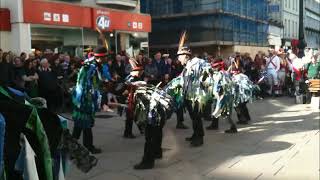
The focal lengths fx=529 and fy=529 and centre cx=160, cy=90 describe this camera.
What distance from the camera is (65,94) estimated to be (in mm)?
13969

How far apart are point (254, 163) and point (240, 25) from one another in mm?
29346

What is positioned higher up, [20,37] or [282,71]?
[20,37]

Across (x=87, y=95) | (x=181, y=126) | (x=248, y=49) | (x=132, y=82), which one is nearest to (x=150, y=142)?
(x=132, y=82)

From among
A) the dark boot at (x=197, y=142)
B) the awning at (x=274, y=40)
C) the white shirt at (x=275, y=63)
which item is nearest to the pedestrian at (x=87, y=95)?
the dark boot at (x=197, y=142)

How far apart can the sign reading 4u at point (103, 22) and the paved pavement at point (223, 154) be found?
964cm

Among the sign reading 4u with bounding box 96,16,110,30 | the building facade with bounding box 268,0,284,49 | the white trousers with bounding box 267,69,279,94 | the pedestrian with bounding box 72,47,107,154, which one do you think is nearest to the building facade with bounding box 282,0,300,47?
the building facade with bounding box 268,0,284,49

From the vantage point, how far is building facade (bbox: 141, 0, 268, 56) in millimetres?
33438

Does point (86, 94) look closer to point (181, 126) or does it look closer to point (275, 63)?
point (181, 126)

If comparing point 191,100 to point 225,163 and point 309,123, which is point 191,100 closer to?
point 225,163

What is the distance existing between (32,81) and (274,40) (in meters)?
35.9

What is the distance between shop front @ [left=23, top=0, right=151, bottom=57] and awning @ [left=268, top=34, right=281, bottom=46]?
2060cm

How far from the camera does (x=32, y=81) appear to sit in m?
12.6

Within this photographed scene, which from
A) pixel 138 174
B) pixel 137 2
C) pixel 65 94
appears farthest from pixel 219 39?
pixel 138 174

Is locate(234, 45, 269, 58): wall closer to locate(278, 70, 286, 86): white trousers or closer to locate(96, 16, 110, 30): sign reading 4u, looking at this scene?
locate(96, 16, 110, 30): sign reading 4u
